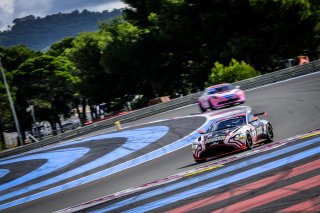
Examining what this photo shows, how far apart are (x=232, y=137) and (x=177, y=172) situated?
1.68 metres

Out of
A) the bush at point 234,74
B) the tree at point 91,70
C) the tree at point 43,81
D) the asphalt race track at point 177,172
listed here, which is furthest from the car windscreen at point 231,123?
the tree at point 43,81

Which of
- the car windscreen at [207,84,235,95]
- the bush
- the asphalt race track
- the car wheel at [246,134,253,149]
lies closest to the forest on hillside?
the bush

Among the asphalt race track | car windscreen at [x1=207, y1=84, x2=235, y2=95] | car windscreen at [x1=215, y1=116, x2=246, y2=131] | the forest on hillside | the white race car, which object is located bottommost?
the asphalt race track

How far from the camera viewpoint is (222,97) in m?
22.7

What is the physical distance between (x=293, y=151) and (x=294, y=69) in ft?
73.1

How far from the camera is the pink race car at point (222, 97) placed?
2252 cm

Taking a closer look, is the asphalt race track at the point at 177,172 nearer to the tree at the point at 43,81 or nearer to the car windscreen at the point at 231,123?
the car windscreen at the point at 231,123

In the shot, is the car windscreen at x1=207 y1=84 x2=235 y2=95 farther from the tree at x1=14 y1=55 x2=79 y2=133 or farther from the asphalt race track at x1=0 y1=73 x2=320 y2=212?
the tree at x1=14 y1=55 x2=79 y2=133

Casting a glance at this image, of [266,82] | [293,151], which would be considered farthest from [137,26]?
[293,151]

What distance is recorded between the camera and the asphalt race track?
7344 millimetres

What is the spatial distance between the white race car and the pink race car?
383 inches

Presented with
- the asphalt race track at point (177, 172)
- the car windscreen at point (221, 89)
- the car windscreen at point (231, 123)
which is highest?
the car windscreen at point (221, 89)

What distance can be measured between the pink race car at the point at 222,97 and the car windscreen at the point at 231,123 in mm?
9824

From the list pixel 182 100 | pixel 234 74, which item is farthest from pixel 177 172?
pixel 234 74
